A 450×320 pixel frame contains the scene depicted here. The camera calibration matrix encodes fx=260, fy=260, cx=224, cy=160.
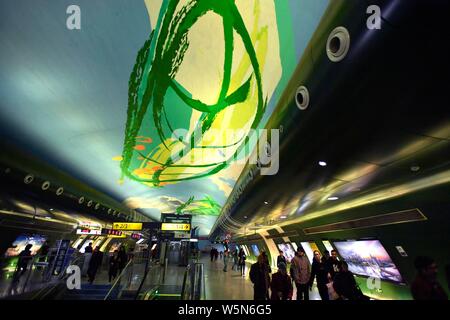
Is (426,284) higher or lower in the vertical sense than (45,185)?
lower

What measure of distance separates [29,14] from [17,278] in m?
8.26

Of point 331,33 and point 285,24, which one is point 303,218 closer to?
point 285,24

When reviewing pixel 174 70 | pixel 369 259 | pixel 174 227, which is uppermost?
pixel 174 70

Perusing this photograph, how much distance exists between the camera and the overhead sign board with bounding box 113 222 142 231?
16469 millimetres

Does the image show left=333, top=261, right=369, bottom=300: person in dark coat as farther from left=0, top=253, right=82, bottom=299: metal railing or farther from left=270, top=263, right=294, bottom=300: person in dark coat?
left=0, top=253, right=82, bottom=299: metal railing

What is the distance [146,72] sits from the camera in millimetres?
5047

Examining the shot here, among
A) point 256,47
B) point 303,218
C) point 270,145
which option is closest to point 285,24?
point 256,47

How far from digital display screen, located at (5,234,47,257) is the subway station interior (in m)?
3.75

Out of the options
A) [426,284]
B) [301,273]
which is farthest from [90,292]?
[426,284]

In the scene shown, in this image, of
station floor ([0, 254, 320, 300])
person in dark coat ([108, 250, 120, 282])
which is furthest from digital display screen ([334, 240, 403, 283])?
person in dark coat ([108, 250, 120, 282])

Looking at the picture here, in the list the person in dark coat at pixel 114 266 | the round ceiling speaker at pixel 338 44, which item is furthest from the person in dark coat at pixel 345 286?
the person in dark coat at pixel 114 266

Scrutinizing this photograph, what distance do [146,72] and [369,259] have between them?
8250 mm

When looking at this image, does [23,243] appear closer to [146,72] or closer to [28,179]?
[28,179]

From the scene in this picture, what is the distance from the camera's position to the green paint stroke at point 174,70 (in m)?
3.98
